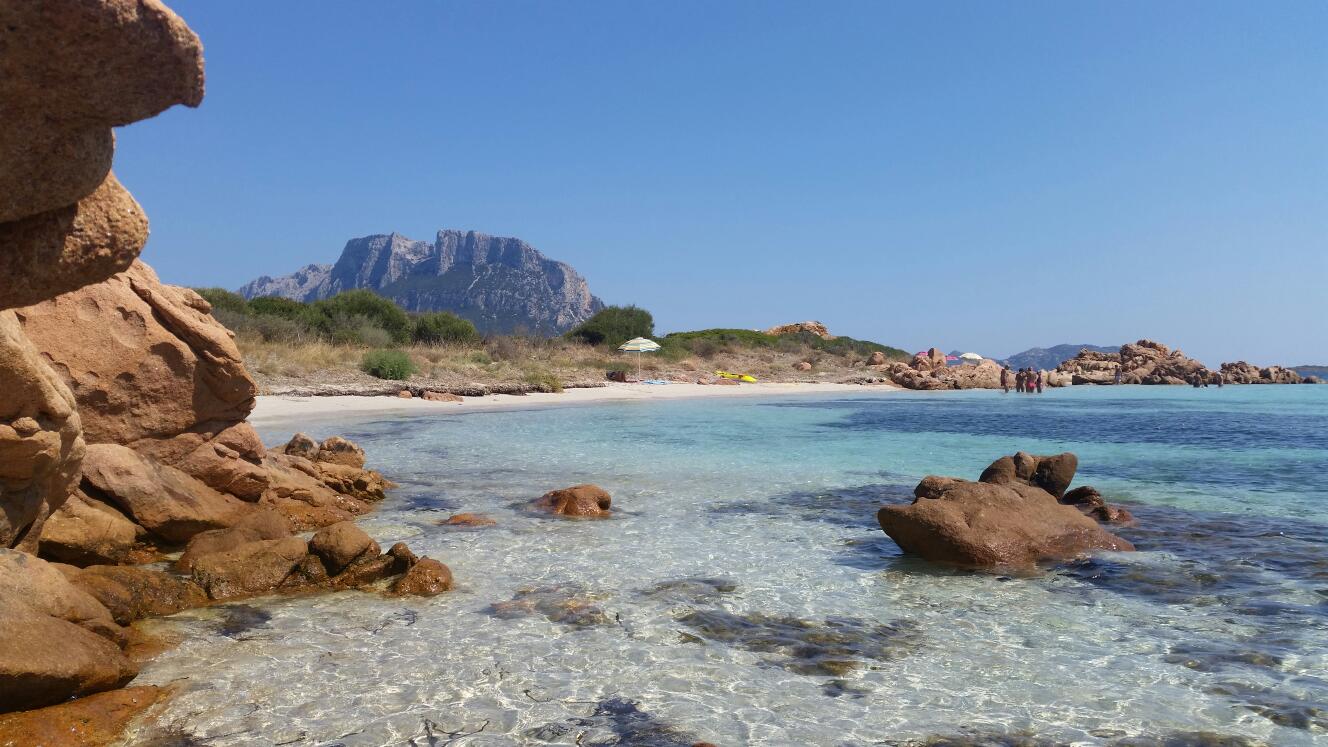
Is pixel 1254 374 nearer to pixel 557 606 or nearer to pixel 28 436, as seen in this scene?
pixel 557 606

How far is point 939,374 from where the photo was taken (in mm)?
54594

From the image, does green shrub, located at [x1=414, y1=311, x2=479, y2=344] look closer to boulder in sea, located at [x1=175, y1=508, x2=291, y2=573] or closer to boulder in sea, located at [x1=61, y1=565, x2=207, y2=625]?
boulder in sea, located at [x1=175, y1=508, x2=291, y2=573]

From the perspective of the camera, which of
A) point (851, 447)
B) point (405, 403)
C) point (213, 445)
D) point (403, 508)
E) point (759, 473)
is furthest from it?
point (405, 403)

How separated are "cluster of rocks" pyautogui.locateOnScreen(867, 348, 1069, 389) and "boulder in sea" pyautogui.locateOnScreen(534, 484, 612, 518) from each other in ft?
143

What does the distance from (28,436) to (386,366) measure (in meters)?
26.1

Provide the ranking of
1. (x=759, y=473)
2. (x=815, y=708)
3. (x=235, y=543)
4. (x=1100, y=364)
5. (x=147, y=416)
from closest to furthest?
1. (x=815, y=708)
2. (x=235, y=543)
3. (x=147, y=416)
4. (x=759, y=473)
5. (x=1100, y=364)

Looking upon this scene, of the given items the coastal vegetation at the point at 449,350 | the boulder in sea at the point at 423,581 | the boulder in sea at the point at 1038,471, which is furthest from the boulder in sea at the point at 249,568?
the coastal vegetation at the point at 449,350

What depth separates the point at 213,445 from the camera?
8398 millimetres

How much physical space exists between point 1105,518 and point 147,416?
10.5 m

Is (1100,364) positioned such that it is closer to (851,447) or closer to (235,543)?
(851,447)

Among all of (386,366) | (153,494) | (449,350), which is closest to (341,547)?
(153,494)

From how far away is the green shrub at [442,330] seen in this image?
142 feet

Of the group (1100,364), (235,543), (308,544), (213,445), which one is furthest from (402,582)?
(1100,364)

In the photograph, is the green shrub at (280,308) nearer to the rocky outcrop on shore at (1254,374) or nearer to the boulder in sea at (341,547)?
the boulder in sea at (341,547)
